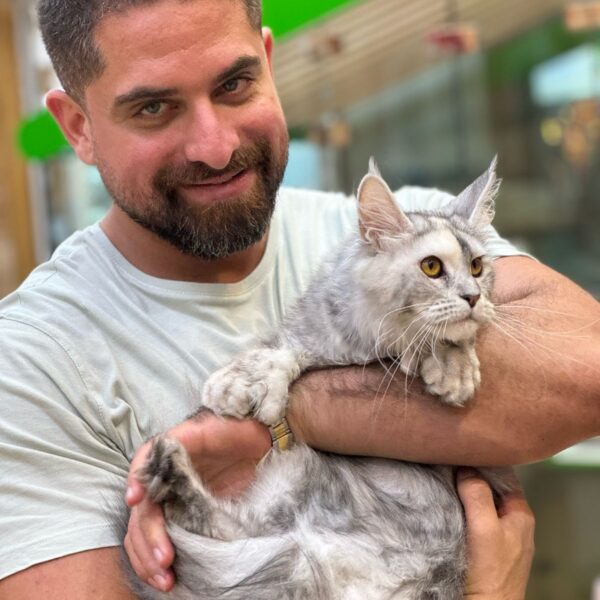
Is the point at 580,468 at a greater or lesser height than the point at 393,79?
lesser

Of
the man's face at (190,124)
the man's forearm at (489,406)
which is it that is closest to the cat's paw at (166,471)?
the man's forearm at (489,406)

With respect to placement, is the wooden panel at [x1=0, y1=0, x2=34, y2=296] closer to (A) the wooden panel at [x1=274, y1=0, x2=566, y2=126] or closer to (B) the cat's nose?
(A) the wooden panel at [x1=274, y1=0, x2=566, y2=126]

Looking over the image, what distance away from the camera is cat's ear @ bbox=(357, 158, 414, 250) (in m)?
1.49

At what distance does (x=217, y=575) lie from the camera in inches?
54.5

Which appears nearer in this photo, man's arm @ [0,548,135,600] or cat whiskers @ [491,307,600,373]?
man's arm @ [0,548,135,600]

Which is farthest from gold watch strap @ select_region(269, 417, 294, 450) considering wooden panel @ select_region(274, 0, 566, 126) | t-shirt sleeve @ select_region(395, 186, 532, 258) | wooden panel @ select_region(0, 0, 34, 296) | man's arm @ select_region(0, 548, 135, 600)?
wooden panel @ select_region(0, 0, 34, 296)

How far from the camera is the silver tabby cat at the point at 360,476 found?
1.39m

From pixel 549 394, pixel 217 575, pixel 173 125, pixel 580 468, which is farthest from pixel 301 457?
pixel 580 468

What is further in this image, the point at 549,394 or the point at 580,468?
the point at 580,468

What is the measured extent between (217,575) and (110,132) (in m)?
0.85

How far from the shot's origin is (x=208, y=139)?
1560 millimetres

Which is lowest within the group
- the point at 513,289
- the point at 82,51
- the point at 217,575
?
the point at 217,575

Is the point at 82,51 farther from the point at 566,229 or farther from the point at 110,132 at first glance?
the point at 566,229

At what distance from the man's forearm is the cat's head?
0.09 metres
